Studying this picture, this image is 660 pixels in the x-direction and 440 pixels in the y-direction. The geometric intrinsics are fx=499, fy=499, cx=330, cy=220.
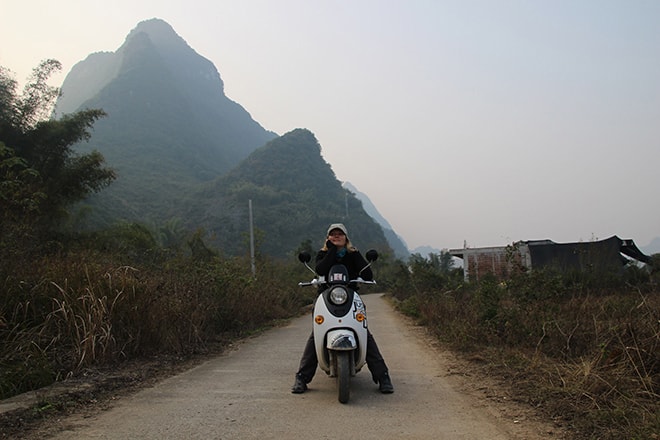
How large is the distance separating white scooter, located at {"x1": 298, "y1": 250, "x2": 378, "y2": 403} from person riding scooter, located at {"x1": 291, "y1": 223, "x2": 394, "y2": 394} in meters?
0.19

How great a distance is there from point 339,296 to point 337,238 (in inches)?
26.3

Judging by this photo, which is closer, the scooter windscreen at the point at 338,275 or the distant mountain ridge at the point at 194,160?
the scooter windscreen at the point at 338,275

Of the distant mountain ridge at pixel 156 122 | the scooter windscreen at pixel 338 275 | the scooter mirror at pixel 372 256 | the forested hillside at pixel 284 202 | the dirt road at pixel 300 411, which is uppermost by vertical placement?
the distant mountain ridge at pixel 156 122

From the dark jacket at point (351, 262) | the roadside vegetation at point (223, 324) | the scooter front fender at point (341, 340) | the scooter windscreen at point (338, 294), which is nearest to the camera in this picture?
the roadside vegetation at point (223, 324)

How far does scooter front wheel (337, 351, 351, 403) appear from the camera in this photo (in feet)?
14.3

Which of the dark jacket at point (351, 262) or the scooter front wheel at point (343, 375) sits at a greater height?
the dark jacket at point (351, 262)

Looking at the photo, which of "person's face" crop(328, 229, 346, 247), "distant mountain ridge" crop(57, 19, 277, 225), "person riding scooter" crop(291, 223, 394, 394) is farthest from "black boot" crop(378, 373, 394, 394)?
"distant mountain ridge" crop(57, 19, 277, 225)

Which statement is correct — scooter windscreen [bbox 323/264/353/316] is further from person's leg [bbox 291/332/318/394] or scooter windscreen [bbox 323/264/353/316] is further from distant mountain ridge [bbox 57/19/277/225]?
distant mountain ridge [bbox 57/19/277/225]

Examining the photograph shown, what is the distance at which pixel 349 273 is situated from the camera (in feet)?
16.7

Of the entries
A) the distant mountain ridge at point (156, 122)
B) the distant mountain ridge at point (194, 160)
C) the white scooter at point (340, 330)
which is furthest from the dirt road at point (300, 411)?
the distant mountain ridge at point (156, 122)

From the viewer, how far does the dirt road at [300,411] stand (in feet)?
11.6

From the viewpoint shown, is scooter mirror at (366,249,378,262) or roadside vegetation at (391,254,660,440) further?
scooter mirror at (366,249,378,262)

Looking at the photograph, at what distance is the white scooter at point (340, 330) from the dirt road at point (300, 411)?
276 mm

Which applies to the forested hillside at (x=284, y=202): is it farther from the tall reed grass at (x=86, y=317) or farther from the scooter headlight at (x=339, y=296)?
the scooter headlight at (x=339, y=296)
